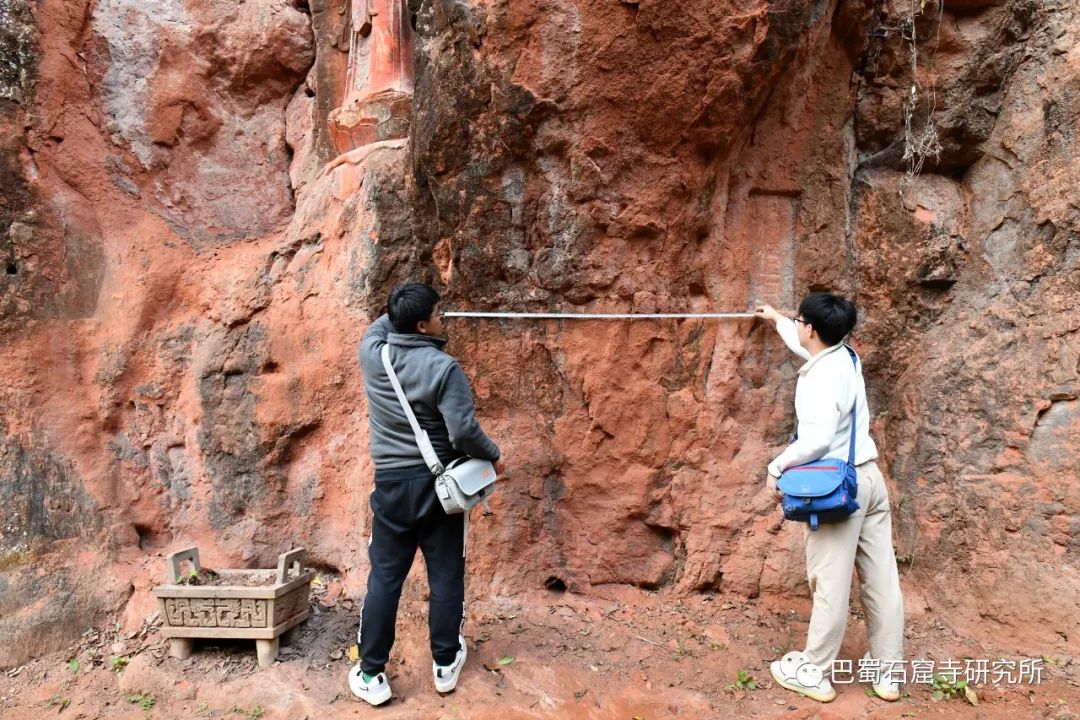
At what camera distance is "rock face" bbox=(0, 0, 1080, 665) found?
3646 mm

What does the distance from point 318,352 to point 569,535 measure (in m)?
1.77

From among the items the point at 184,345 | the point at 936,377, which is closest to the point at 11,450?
the point at 184,345

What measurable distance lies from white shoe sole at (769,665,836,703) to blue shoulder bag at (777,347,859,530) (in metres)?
0.78

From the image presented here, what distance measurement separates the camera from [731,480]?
404cm

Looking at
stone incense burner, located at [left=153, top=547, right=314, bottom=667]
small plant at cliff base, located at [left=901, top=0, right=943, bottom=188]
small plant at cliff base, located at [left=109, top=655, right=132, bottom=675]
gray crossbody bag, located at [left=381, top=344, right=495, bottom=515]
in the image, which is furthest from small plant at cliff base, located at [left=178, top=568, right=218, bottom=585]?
small plant at cliff base, located at [left=901, top=0, right=943, bottom=188]

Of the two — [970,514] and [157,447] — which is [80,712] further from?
[970,514]

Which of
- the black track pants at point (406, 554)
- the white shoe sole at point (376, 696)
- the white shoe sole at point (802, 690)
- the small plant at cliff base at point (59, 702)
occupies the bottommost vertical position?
the small plant at cliff base at point (59, 702)

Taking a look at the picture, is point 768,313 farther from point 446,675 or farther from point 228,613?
point 228,613

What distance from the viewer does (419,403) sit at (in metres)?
2.99

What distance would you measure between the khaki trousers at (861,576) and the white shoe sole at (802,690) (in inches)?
4.1

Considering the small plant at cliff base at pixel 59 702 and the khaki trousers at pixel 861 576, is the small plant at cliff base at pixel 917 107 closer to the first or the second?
the khaki trousers at pixel 861 576

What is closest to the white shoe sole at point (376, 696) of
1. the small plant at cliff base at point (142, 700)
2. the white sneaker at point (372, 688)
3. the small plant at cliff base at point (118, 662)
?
the white sneaker at point (372, 688)

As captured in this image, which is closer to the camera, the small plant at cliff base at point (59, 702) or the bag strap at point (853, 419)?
the bag strap at point (853, 419)

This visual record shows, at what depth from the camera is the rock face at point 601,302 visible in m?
3.65
